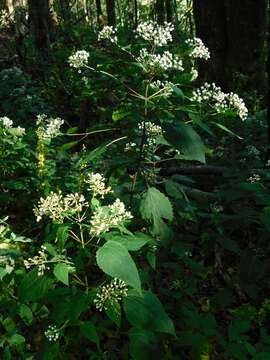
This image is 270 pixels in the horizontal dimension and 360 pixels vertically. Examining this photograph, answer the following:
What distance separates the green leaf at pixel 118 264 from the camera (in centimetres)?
178

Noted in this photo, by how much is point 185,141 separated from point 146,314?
1028 millimetres

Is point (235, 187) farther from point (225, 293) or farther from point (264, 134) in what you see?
point (264, 134)

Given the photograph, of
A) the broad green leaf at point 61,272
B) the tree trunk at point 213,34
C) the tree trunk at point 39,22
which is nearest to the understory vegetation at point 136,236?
the broad green leaf at point 61,272

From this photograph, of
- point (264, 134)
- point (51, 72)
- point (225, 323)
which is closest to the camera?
point (225, 323)

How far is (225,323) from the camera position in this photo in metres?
3.45

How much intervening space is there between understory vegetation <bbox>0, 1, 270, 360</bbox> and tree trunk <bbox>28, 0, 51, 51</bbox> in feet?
24.5

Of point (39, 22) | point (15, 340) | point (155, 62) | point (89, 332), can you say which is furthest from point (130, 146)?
point (39, 22)

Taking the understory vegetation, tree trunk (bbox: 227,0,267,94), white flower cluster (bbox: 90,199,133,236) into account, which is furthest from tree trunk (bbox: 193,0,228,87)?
white flower cluster (bbox: 90,199,133,236)

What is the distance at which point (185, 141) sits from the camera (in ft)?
7.76

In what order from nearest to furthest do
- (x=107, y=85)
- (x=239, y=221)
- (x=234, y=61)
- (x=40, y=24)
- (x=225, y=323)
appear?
1. (x=107, y=85)
2. (x=239, y=221)
3. (x=225, y=323)
4. (x=234, y=61)
5. (x=40, y=24)

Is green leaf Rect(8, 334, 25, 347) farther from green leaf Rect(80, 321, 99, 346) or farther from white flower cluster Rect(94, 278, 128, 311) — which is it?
white flower cluster Rect(94, 278, 128, 311)

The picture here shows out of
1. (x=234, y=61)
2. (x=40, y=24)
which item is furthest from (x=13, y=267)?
(x=40, y=24)

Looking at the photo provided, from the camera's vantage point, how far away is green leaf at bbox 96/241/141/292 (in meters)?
1.78

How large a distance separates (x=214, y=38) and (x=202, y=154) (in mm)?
7190
